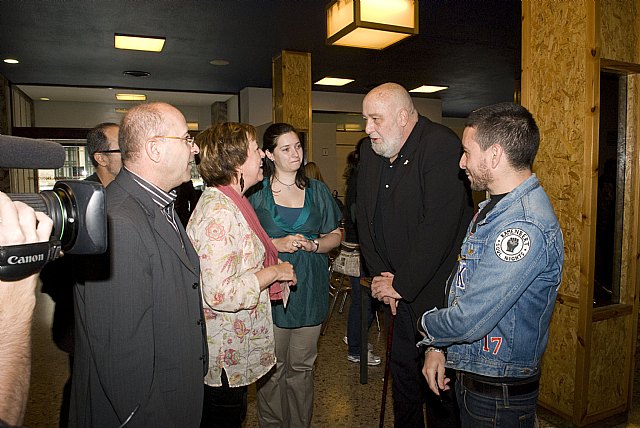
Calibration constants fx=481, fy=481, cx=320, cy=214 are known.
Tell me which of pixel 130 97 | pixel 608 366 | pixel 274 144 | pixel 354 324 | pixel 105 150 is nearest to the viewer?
pixel 274 144

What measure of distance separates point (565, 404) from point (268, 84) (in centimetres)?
770

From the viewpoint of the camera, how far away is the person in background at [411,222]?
2.19 metres

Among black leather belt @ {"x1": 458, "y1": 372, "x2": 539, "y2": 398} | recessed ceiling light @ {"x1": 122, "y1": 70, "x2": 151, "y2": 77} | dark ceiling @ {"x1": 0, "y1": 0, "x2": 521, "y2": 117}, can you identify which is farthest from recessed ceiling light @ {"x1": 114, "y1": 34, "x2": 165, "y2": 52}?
black leather belt @ {"x1": 458, "y1": 372, "x2": 539, "y2": 398}

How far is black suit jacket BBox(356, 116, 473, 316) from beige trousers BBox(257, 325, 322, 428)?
24.6 inches

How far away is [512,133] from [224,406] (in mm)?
1502

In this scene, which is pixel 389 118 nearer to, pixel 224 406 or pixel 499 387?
pixel 499 387

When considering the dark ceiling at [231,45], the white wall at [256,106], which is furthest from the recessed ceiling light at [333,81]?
the white wall at [256,106]

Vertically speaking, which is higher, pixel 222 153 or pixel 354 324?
pixel 222 153

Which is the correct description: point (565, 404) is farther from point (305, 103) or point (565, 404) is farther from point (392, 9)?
point (305, 103)

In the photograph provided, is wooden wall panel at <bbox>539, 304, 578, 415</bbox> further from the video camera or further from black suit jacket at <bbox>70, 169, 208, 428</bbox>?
the video camera

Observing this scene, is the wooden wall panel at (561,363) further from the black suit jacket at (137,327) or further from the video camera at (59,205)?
the video camera at (59,205)

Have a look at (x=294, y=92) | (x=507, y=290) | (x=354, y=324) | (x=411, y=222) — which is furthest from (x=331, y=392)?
(x=294, y=92)

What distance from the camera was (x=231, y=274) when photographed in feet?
6.05

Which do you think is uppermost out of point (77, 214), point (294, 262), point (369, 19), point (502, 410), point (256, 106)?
point (256, 106)
